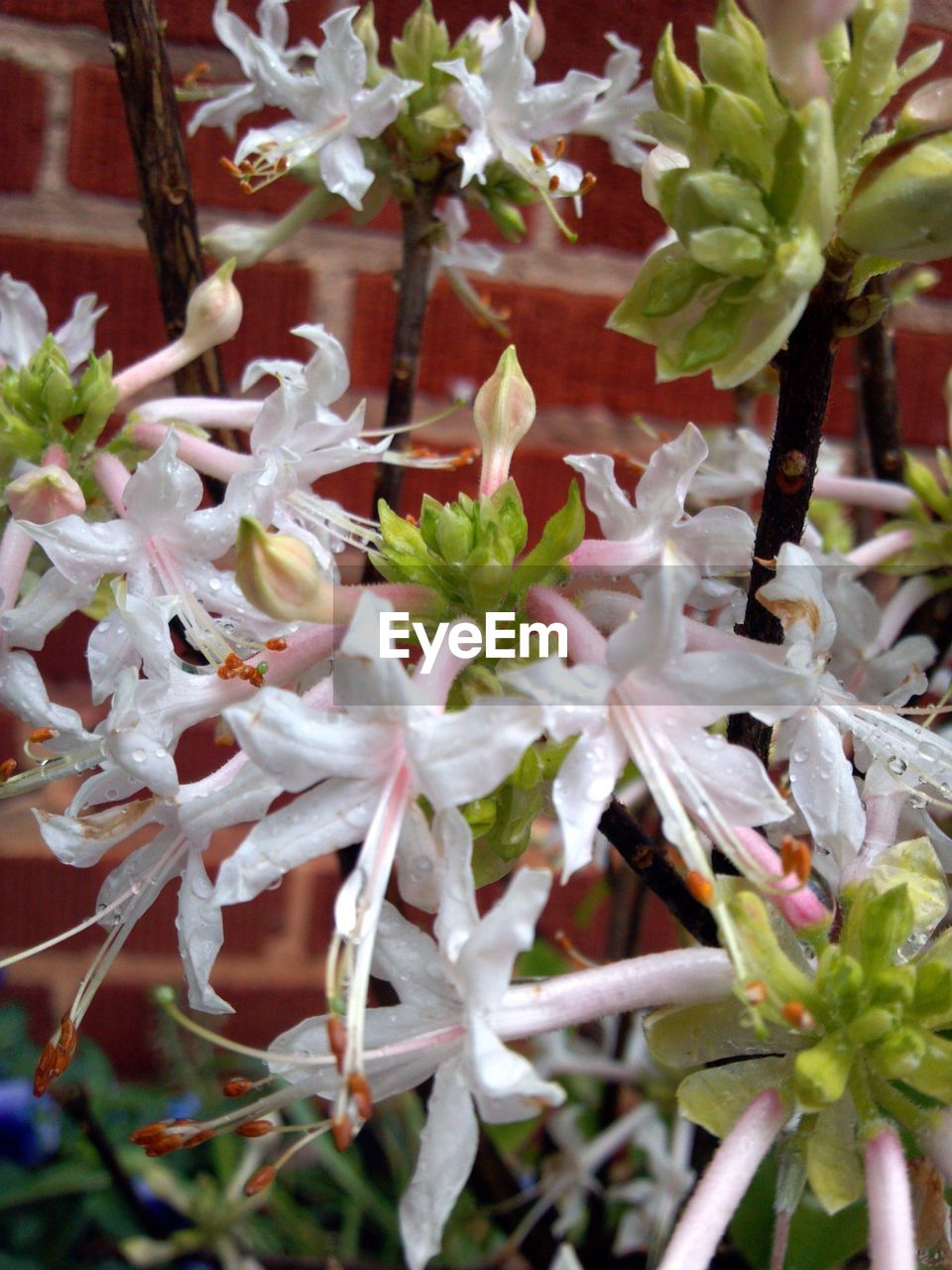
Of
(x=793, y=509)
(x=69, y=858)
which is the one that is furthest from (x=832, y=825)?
(x=69, y=858)

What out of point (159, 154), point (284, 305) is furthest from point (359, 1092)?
point (284, 305)

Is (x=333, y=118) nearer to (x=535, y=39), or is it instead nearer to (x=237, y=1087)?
(x=535, y=39)

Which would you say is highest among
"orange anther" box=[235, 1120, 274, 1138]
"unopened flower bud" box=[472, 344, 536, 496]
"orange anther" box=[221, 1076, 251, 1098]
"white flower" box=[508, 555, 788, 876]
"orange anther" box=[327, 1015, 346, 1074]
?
"unopened flower bud" box=[472, 344, 536, 496]

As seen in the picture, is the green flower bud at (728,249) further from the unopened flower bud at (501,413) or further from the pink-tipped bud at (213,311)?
the pink-tipped bud at (213,311)

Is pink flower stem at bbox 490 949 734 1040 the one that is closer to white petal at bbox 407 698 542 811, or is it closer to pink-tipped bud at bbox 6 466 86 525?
white petal at bbox 407 698 542 811

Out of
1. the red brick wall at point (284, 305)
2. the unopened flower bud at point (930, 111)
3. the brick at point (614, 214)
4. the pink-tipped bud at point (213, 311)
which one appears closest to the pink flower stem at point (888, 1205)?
the unopened flower bud at point (930, 111)

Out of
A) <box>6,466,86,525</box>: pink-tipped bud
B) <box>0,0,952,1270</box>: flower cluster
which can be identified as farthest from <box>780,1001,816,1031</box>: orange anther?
<box>6,466,86,525</box>: pink-tipped bud
